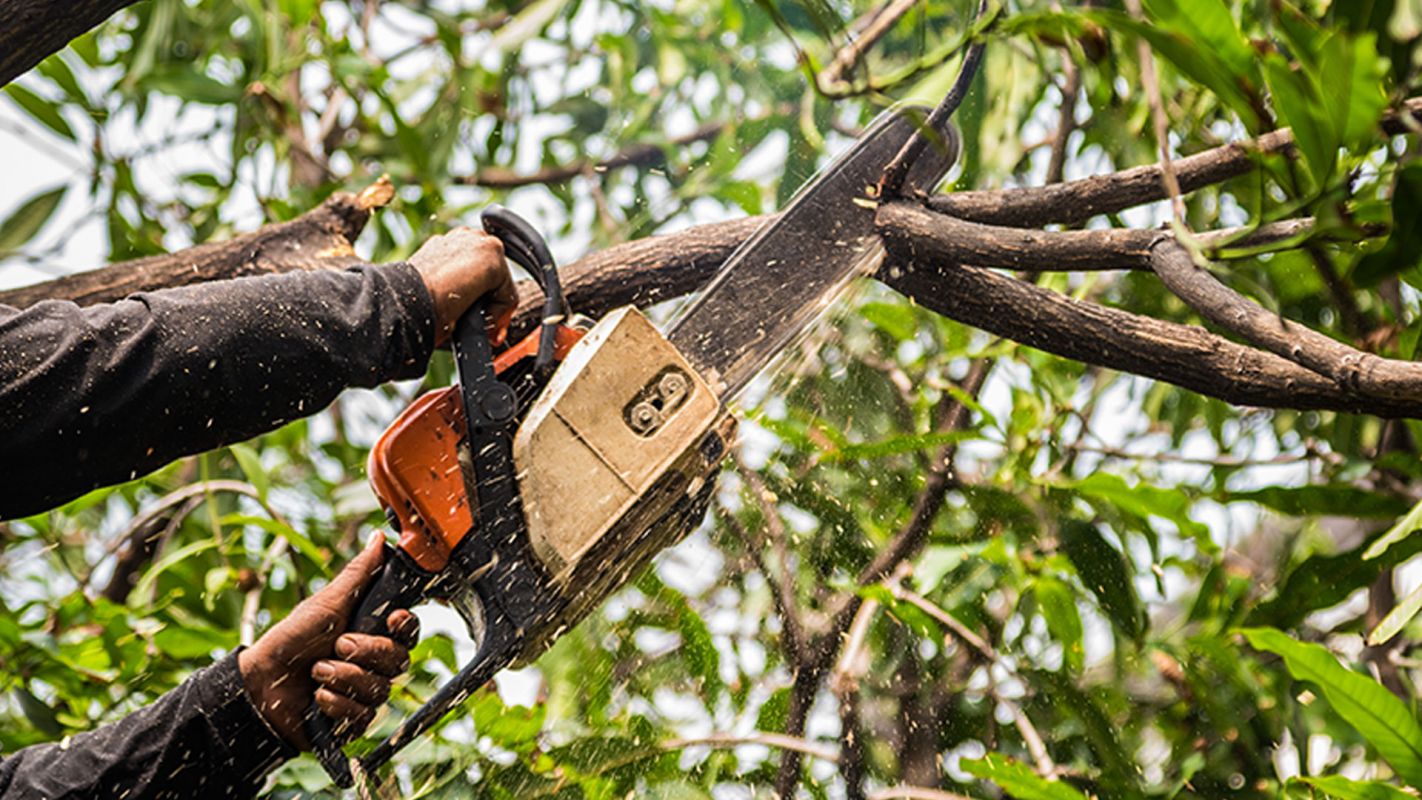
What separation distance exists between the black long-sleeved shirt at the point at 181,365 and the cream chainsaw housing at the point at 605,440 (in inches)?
5.5

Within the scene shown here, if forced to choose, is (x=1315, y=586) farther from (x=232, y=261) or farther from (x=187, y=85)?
(x=187, y=85)

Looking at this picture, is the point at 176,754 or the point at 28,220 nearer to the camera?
the point at 176,754

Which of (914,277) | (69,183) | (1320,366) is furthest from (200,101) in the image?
(1320,366)

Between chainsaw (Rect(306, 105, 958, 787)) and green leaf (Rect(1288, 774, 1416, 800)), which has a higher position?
chainsaw (Rect(306, 105, 958, 787))

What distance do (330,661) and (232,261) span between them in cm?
61

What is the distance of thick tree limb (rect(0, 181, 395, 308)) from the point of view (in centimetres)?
170

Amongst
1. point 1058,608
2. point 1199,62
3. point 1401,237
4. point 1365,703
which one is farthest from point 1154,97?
point 1058,608

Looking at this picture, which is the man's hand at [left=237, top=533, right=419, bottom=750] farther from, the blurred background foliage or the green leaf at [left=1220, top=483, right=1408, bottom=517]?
the green leaf at [left=1220, top=483, right=1408, bottom=517]

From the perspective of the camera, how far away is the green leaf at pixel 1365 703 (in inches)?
51.1

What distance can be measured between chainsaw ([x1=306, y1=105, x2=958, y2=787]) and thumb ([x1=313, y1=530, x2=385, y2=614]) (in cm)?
2

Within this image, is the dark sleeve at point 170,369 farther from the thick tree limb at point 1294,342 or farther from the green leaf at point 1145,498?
the green leaf at point 1145,498

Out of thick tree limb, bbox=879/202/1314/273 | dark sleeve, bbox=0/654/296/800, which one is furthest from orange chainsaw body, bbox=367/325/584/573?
thick tree limb, bbox=879/202/1314/273

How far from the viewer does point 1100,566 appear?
183 cm

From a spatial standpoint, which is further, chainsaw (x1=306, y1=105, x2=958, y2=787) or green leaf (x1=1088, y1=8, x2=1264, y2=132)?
chainsaw (x1=306, y1=105, x2=958, y2=787)
